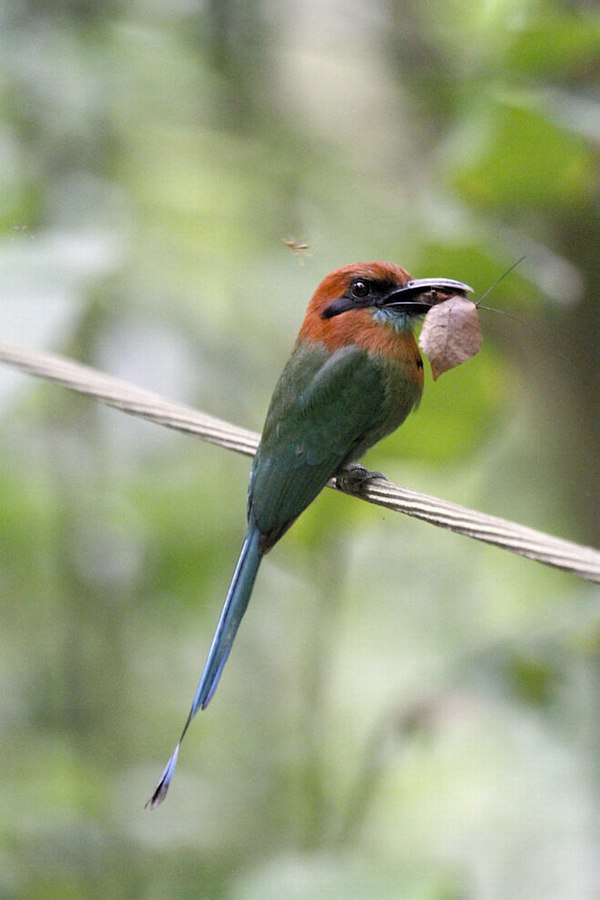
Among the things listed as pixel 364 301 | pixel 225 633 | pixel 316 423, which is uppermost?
pixel 364 301

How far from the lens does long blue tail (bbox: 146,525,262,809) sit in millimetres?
1450

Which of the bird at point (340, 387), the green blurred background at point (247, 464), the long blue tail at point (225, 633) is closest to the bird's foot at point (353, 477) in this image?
the bird at point (340, 387)

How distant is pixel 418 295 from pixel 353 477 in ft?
0.99

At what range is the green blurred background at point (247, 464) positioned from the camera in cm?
220

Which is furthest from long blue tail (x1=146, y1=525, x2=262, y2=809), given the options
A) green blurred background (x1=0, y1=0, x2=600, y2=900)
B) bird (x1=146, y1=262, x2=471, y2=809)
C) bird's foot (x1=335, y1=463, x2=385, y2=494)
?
green blurred background (x1=0, y1=0, x2=600, y2=900)

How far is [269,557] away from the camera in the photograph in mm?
3066

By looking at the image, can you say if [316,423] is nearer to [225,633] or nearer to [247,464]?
[225,633]

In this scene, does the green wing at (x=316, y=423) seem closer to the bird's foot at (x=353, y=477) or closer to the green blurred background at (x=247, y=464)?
the bird's foot at (x=353, y=477)

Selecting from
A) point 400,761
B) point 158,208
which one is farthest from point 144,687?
point 158,208

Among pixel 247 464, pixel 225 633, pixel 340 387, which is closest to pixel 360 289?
pixel 340 387

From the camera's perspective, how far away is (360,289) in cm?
184

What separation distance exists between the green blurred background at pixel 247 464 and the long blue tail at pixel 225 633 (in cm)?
52

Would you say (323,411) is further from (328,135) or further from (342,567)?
(328,135)

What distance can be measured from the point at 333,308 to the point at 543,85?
90 cm
